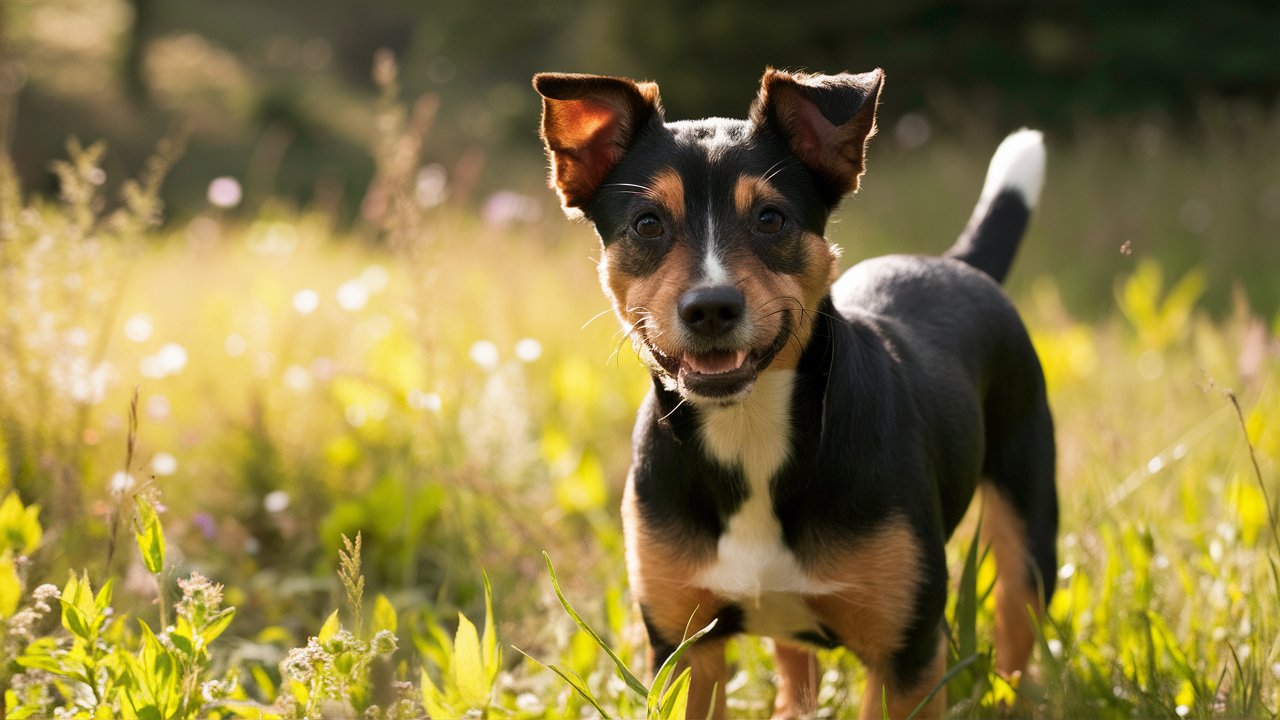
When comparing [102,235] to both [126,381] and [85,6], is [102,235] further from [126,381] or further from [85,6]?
[85,6]

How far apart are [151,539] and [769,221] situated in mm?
1741

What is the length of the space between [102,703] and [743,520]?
1660 millimetres

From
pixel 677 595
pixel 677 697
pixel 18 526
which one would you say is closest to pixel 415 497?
pixel 18 526

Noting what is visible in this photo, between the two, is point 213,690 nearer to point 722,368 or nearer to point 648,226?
point 722,368

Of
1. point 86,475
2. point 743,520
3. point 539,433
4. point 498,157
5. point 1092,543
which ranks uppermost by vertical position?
point 743,520

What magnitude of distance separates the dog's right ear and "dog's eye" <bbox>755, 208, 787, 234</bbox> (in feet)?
Answer: 1.62

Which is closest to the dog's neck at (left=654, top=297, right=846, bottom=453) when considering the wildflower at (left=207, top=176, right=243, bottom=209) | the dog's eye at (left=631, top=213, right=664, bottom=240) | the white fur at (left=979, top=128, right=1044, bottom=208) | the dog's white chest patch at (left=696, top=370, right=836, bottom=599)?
the dog's white chest patch at (left=696, top=370, right=836, bottom=599)

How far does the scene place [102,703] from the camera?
289 cm

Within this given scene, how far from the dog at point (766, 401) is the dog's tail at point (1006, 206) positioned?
1.05m

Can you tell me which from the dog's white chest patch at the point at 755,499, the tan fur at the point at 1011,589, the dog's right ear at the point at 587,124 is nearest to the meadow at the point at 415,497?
the tan fur at the point at 1011,589

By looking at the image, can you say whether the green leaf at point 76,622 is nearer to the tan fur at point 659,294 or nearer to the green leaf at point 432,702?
the green leaf at point 432,702

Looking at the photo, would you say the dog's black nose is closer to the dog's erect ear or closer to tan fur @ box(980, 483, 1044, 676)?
the dog's erect ear

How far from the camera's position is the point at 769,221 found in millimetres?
3254

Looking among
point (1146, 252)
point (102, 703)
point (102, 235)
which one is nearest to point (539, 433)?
point (102, 235)
